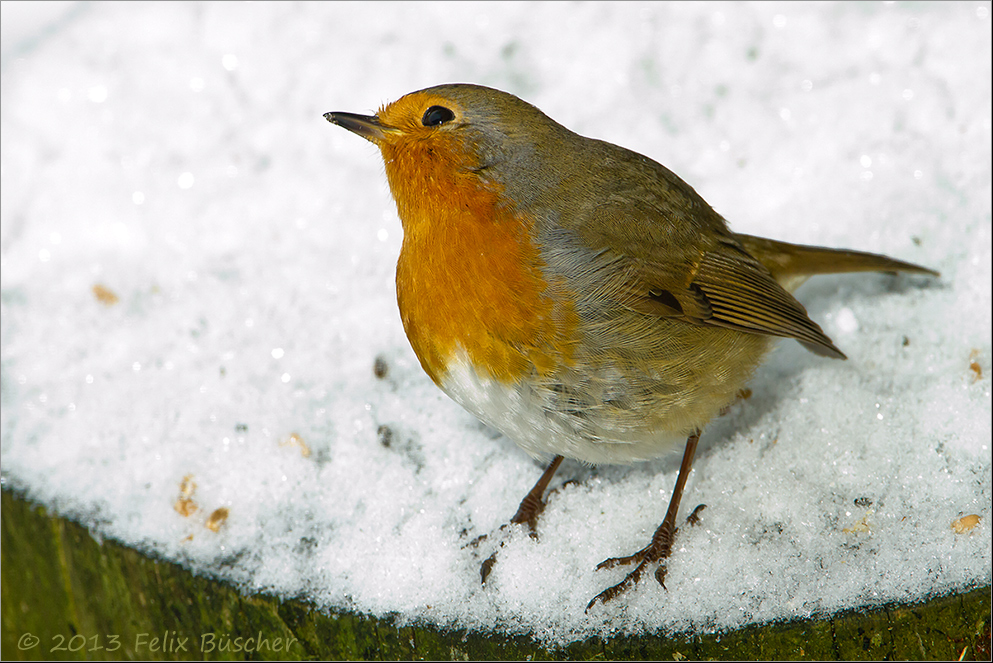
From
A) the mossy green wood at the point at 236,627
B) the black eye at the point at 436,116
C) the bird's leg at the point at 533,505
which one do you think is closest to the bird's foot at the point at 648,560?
the mossy green wood at the point at 236,627

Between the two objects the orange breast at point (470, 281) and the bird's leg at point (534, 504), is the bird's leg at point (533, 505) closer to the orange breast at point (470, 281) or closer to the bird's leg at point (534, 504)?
the bird's leg at point (534, 504)

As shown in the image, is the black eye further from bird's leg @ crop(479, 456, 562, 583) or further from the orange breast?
bird's leg @ crop(479, 456, 562, 583)

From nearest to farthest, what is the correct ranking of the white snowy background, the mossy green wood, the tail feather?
the mossy green wood < the white snowy background < the tail feather

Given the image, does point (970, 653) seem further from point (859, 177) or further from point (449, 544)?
point (859, 177)

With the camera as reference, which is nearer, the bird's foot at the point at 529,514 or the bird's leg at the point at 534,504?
the bird's foot at the point at 529,514

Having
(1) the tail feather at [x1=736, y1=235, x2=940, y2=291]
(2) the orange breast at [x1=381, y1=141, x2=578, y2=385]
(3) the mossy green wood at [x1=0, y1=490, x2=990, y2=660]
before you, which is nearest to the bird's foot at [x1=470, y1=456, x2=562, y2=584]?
(3) the mossy green wood at [x1=0, y1=490, x2=990, y2=660]

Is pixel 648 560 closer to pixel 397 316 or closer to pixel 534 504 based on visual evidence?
pixel 534 504
